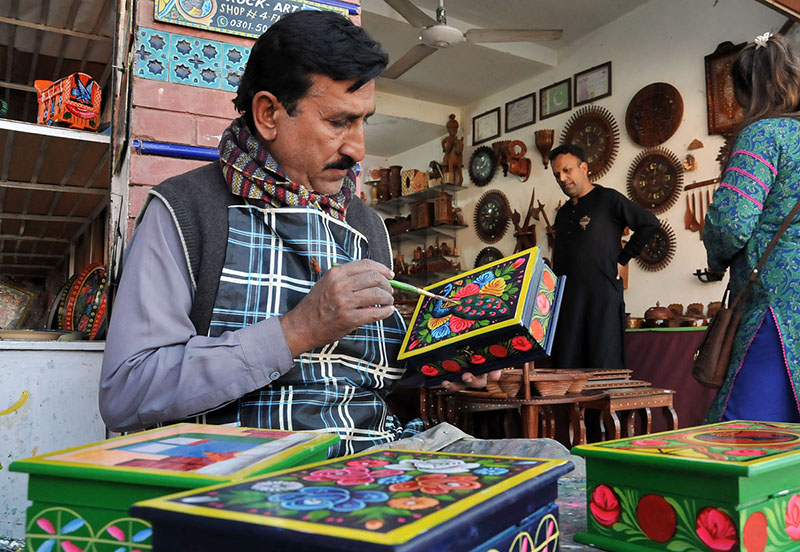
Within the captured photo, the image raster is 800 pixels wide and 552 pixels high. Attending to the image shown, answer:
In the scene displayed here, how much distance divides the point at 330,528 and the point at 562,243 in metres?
4.58

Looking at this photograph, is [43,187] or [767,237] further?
[43,187]

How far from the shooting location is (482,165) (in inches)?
311

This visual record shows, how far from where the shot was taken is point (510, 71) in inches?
286

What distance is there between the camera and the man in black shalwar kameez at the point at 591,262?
4.43m

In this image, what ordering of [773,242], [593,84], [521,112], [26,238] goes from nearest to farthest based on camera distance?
[773,242] → [26,238] → [593,84] → [521,112]

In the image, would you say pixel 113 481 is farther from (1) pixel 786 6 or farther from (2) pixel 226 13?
(1) pixel 786 6

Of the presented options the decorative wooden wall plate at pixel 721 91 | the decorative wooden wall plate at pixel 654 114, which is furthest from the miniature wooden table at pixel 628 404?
the decorative wooden wall plate at pixel 654 114

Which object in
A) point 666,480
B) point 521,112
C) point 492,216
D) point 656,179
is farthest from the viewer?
point 492,216

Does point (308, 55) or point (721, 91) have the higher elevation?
point (721, 91)

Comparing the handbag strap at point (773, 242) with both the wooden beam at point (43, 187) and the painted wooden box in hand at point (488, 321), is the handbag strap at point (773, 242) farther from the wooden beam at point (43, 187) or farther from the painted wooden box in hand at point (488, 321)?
the wooden beam at point (43, 187)

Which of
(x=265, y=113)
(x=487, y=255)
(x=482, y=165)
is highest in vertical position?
(x=482, y=165)

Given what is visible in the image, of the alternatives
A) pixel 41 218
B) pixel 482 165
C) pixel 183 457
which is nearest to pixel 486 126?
pixel 482 165

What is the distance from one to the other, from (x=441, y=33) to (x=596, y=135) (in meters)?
2.27

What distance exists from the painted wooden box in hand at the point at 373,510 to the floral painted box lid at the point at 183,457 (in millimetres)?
44
